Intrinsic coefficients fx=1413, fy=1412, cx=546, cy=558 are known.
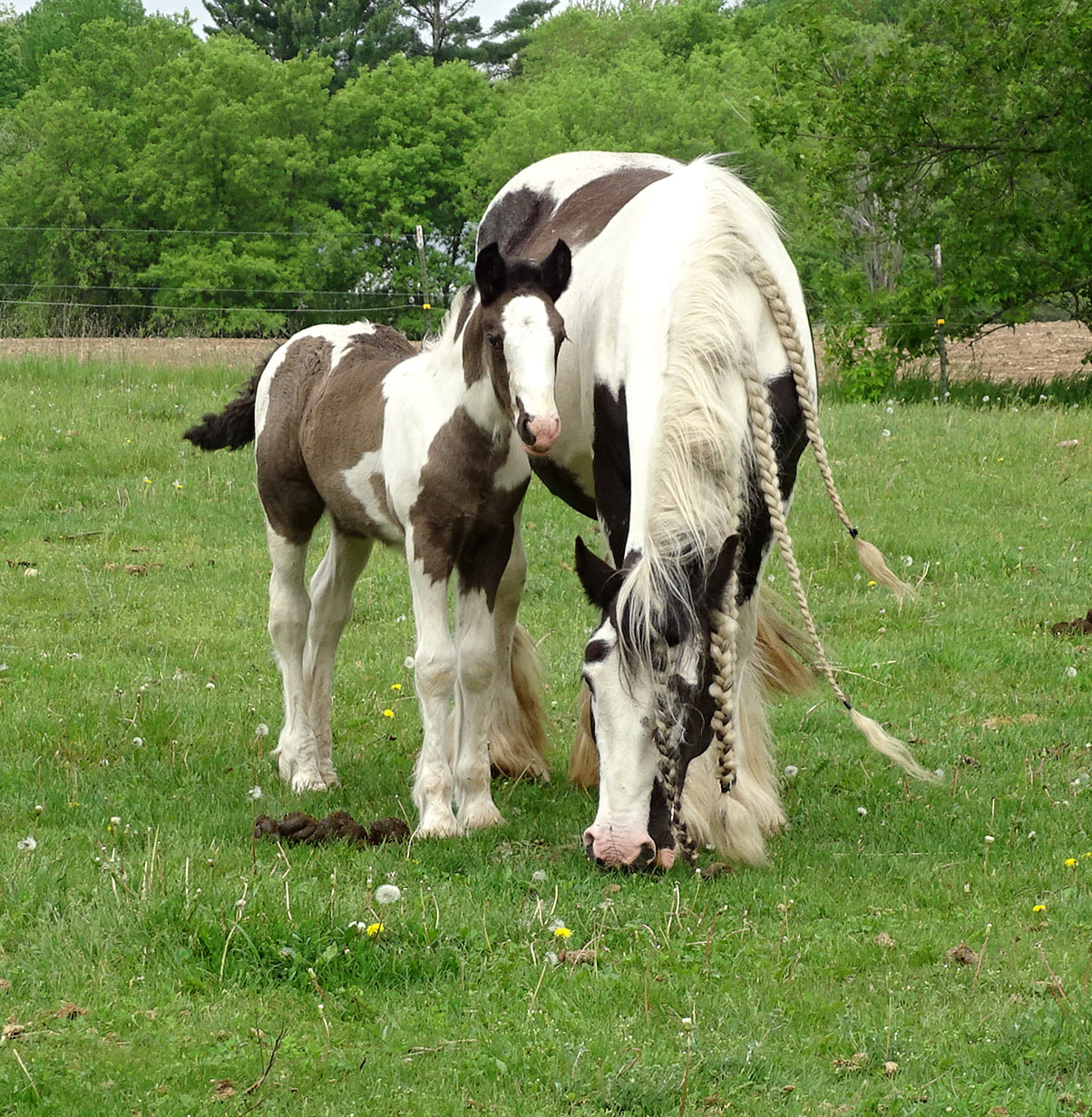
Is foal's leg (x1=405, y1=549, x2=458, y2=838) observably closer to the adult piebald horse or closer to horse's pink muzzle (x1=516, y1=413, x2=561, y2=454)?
the adult piebald horse

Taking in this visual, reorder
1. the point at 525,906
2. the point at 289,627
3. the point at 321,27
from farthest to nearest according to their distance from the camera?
the point at 321,27 → the point at 289,627 → the point at 525,906

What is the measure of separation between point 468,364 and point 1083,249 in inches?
553

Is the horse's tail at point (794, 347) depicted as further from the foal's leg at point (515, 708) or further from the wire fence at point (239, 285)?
the wire fence at point (239, 285)

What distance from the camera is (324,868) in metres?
4.50

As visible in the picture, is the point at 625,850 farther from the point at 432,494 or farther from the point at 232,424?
the point at 232,424

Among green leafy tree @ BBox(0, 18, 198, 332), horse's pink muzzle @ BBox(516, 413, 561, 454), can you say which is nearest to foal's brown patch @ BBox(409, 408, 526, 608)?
horse's pink muzzle @ BBox(516, 413, 561, 454)

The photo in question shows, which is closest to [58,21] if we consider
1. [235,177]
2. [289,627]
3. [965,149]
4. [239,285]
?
[235,177]

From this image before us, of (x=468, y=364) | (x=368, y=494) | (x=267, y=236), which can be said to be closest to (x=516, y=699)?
(x=368, y=494)

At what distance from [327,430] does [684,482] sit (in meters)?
1.84

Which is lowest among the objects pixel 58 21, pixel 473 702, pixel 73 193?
pixel 473 702

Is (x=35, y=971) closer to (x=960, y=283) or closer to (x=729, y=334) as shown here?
(x=729, y=334)

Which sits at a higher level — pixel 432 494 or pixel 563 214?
pixel 563 214

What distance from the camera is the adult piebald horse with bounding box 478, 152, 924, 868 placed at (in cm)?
419

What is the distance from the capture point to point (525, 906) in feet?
13.6
